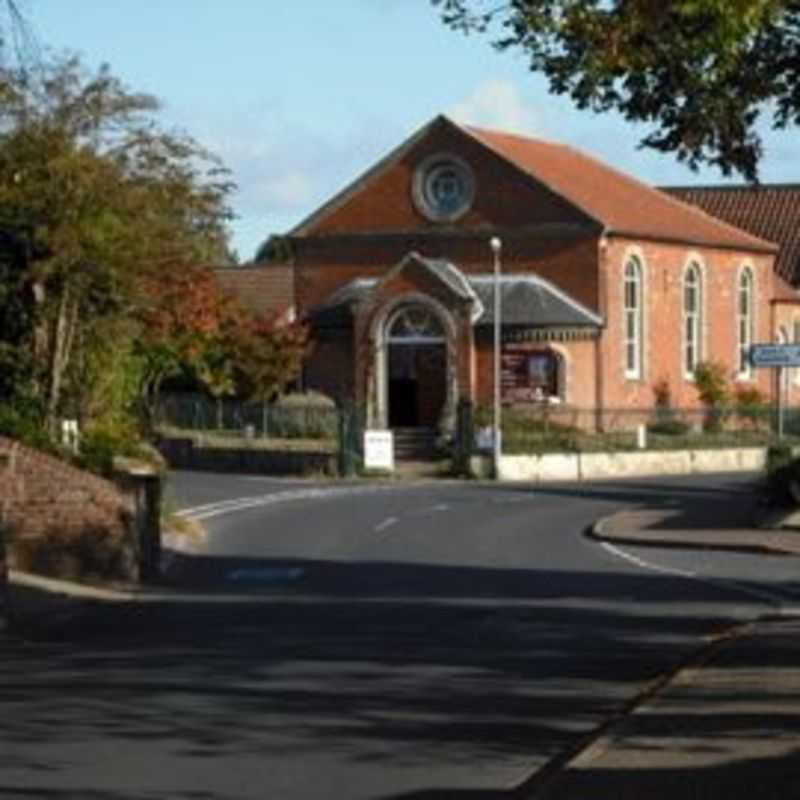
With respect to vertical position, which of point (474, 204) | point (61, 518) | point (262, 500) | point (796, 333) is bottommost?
point (262, 500)

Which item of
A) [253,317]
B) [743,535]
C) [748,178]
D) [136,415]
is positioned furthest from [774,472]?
[253,317]

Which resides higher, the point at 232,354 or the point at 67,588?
the point at 232,354

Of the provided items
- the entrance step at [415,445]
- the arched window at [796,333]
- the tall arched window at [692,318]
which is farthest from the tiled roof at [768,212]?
the entrance step at [415,445]

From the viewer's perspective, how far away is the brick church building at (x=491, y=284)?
68.2 meters

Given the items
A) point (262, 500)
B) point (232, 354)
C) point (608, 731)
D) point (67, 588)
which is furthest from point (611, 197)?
point (608, 731)

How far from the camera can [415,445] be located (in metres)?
66.2

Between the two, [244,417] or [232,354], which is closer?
[244,417]

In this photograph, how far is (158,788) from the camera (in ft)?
38.8

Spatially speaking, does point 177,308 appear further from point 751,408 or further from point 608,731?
point 751,408

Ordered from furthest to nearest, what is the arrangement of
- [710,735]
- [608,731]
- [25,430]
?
[25,430] < [608,731] < [710,735]

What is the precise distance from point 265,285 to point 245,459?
22.2m

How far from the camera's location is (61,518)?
97.9 ft

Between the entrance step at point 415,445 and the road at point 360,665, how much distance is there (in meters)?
27.3

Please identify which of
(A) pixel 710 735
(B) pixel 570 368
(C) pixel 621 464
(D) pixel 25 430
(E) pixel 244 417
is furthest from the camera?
(B) pixel 570 368
